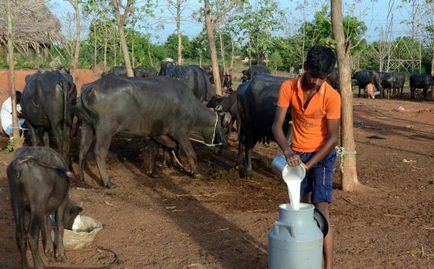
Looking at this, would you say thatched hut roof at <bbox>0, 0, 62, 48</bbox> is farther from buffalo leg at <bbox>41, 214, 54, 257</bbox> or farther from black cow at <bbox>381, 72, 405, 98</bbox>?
buffalo leg at <bbox>41, 214, 54, 257</bbox>

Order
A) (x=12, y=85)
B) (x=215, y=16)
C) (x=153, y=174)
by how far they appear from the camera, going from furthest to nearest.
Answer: (x=215, y=16) < (x=12, y=85) < (x=153, y=174)

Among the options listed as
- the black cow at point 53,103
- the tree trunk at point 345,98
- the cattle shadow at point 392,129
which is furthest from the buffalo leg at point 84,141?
the cattle shadow at point 392,129

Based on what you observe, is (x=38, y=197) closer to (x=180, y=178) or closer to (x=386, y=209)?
(x=386, y=209)

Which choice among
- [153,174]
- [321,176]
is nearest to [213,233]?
[321,176]

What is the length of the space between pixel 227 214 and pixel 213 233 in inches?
33.9

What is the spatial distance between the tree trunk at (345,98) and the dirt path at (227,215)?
29 cm

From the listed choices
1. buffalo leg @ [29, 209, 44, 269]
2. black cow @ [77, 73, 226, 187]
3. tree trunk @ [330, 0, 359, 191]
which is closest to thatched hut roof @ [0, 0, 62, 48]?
black cow @ [77, 73, 226, 187]

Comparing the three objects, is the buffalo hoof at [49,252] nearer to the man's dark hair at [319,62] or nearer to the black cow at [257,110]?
the man's dark hair at [319,62]

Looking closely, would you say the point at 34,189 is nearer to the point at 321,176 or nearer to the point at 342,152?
the point at 321,176

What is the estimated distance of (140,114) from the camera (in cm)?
Result: 911

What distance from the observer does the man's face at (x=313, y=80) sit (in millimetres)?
4184

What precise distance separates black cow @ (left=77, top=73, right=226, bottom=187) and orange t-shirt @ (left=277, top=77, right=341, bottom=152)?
185 inches

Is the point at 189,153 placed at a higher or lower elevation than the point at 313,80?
lower

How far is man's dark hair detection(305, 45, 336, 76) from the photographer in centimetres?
411
